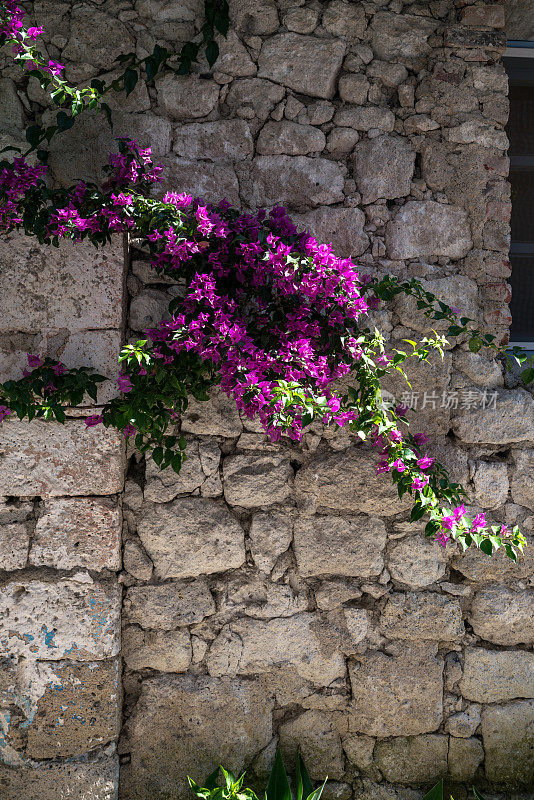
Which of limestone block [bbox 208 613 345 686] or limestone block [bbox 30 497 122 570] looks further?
limestone block [bbox 208 613 345 686]

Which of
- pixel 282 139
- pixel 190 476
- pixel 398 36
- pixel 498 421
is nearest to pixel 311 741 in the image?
pixel 190 476

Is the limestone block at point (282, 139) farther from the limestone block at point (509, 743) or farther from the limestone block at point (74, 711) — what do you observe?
the limestone block at point (509, 743)

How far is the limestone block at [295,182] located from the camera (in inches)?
87.2

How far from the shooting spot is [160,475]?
217cm

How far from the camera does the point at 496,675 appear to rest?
2.28 m

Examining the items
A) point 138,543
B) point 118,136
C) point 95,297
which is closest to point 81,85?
point 118,136

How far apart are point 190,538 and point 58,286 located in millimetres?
1005

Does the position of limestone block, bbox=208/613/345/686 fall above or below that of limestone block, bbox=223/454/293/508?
below

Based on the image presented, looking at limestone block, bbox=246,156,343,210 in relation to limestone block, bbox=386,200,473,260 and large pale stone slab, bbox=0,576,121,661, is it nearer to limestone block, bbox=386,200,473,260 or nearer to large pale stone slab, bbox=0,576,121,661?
limestone block, bbox=386,200,473,260

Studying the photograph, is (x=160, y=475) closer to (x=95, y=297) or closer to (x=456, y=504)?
(x=95, y=297)

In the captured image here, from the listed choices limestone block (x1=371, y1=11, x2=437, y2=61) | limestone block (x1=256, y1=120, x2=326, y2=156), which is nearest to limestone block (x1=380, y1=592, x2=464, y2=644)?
limestone block (x1=256, y1=120, x2=326, y2=156)

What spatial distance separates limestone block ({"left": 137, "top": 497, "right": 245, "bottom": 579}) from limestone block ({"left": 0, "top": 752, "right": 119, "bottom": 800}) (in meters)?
0.69

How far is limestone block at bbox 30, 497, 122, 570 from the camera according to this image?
81.7 inches

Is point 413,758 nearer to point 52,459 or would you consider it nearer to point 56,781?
point 56,781
